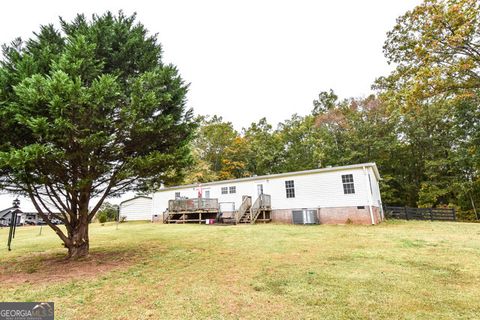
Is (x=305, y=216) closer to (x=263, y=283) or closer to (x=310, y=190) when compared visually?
(x=310, y=190)

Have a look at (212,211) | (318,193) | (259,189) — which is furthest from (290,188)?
(212,211)

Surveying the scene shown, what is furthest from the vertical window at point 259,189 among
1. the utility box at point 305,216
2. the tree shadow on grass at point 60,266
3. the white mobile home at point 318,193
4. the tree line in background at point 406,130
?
the tree shadow on grass at point 60,266

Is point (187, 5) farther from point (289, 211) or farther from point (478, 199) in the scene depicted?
point (478, 199)

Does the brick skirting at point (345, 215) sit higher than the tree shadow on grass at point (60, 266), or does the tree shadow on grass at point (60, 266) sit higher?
the brick skirting at point (345, 215)

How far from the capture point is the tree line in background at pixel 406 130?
10734mm

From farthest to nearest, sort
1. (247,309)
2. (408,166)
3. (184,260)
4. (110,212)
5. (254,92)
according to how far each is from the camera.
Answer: (254,92) → (110,212) → (408,166) → (184,260) → (247,309)

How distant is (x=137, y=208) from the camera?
25312mm

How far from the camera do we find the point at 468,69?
35.1ft

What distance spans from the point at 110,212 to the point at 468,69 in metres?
32.6

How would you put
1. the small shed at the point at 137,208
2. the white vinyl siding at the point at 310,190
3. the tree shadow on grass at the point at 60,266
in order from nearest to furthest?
the tree shadow on grass at the point at 60,266, the white vinyl siding at the point at 310,190, the small shed at the point at 137,208

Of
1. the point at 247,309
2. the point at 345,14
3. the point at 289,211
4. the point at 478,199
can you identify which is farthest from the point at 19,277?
the point at 478,199

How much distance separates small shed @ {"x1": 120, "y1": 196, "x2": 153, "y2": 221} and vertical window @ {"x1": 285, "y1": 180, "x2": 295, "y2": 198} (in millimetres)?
14455

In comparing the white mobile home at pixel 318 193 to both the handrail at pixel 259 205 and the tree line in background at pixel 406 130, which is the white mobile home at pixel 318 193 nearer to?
the handrail at pixel 259 205

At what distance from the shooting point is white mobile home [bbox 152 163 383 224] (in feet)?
48.7
